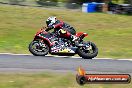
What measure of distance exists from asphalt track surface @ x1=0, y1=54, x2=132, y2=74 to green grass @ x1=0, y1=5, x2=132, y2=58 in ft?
8.62

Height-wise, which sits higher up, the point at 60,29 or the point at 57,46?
the point at 60,29

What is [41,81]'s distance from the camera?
11516 mm

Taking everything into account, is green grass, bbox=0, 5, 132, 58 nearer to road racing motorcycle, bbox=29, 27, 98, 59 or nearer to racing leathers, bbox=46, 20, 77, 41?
road racing motorcycle, bbox=29, 27, 98, 59

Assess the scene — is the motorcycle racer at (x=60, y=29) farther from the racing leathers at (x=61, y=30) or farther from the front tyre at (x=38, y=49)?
the front tyre at (x=38, y=49)

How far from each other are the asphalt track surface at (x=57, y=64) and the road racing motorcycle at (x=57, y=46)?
261 mm

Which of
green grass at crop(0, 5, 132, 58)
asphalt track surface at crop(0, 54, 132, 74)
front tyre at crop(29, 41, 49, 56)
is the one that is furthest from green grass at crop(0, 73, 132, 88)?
green grass at crop(0, 5, 132, 58)

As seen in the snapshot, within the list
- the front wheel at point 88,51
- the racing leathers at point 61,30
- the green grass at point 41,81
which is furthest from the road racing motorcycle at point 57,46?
the green grass at point 41,81

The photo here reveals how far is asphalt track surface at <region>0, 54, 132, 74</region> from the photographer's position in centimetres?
1360

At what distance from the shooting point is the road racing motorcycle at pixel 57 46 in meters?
15.5

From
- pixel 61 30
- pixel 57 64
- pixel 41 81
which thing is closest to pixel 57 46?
pixel 61 30

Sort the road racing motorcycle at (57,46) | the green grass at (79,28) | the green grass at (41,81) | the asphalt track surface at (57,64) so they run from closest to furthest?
1. the green grass at (41,81)
2. the asphalt track surface at (57,64)
3. the road racing motorcycle at (57,46)
4. the green grass at (79,28)

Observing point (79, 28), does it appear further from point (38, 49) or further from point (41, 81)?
point (41, 81)

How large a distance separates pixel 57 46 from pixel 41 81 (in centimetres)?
437

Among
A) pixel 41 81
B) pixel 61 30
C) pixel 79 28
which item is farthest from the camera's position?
pixel 79 28
